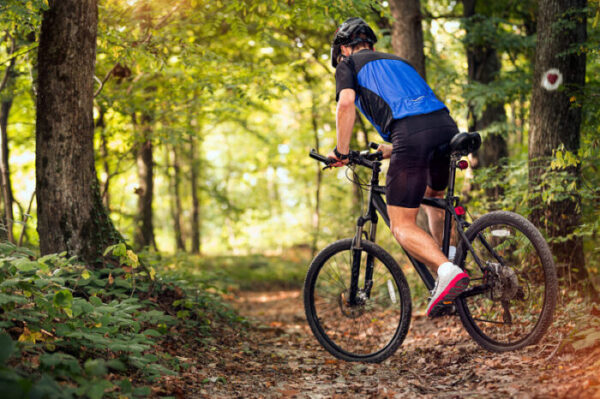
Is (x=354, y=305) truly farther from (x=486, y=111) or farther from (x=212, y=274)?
(x=486, y=111)

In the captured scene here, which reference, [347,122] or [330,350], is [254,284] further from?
[347,122]

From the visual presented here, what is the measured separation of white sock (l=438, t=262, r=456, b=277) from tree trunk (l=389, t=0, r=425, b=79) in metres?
3.52

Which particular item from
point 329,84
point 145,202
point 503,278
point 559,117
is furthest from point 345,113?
point 329,84

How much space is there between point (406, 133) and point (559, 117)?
2296 mm

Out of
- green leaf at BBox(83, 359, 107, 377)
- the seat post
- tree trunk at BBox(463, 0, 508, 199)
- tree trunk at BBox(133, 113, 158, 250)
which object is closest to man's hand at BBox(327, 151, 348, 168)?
the seat post

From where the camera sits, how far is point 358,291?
4062 mm

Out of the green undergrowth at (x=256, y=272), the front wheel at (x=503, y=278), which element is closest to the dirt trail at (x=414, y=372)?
the front wheel at (x=503, y=278)

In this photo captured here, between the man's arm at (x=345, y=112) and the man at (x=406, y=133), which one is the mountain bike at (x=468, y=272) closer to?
the man at (x=406, y=133)

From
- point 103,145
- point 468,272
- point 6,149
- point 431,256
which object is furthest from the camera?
point 103,145

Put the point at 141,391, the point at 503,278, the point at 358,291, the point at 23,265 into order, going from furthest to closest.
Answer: the point at 358,291
the point at 503,278
the point at 23,265
the point at 141,391

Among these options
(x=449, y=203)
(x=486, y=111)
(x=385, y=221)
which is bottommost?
(x=385, y=221)

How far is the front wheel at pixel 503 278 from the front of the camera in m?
3.08

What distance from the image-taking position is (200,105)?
324 inches

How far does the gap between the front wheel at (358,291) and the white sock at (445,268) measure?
48 centimetres
